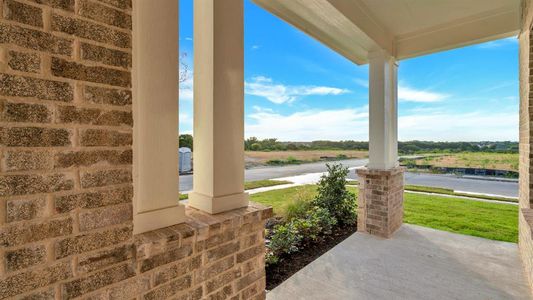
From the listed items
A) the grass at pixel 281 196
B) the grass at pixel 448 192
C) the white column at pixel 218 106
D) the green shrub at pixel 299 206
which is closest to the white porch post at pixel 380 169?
the green shrub at pixel 299 206

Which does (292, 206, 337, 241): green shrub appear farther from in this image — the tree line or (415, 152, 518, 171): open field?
(415, 152, 518, 171): open field

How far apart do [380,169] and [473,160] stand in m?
8.37

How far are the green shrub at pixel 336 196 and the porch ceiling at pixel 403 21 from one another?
227 centimetres

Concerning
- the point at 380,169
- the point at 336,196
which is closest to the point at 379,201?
the point at 380,169

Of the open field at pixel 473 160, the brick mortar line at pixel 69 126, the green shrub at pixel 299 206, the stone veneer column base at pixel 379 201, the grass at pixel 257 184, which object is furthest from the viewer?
the open field at pixel 473 160

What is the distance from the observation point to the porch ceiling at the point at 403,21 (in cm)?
305

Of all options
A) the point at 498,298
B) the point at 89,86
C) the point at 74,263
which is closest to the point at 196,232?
the point at 74,263

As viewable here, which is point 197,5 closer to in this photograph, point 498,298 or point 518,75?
point 498,298

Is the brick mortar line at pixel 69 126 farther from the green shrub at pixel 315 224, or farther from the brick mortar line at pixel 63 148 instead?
the green shrub at pixel 315 224

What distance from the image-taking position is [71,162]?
0.99 m

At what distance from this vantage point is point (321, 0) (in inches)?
105

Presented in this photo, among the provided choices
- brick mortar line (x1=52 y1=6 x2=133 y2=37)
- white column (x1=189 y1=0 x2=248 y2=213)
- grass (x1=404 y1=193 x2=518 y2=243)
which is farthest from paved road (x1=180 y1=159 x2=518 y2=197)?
brick mortar line (x1=52 y1=6 x2=133 y2=37)

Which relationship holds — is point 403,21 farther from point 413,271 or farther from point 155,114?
point 155,114

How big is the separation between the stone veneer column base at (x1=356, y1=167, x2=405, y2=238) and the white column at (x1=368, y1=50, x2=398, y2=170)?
0.18 meters
